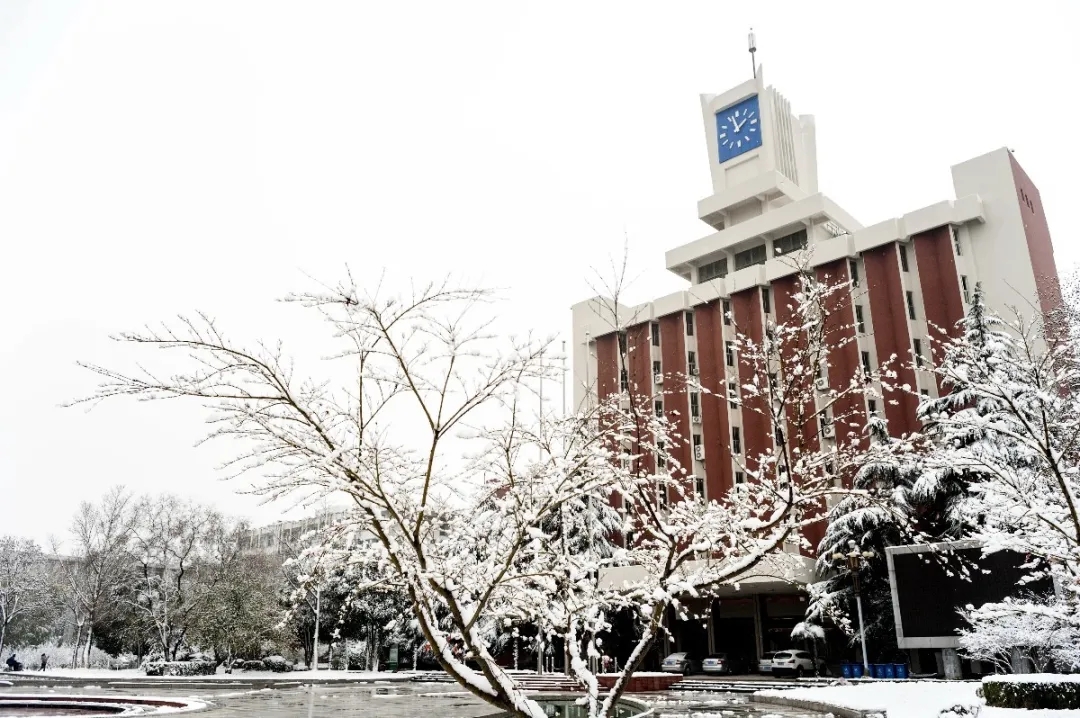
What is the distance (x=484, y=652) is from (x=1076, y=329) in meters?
18.4

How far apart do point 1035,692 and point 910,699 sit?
3933mm

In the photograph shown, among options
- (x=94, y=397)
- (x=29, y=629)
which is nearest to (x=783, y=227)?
(x=94, y=397)

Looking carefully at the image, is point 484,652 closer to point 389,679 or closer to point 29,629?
point 389,679

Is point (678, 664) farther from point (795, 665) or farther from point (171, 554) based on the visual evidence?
point (171, 554)

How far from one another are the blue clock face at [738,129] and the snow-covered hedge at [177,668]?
42.9 metres

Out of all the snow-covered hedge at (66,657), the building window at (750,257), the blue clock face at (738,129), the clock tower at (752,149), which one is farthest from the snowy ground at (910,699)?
the snow-covered hedge at (66,657)

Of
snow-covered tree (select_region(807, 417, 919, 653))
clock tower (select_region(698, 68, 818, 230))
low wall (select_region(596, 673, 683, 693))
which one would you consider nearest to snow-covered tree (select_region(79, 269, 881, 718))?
low wall (select_region(596, 673, 683, 693))

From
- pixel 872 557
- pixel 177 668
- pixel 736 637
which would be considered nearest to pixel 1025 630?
pixel 872 557

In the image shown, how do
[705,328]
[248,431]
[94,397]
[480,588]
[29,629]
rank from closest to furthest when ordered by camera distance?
[94,397], [248,431], [480,588], [705,328], [29,629]

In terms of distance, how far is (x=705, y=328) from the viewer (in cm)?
4316

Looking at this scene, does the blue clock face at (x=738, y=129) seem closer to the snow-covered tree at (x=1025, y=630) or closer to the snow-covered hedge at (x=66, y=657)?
the snow-covered tree at (x=1025, y=630)

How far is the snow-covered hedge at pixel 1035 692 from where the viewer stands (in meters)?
10.6

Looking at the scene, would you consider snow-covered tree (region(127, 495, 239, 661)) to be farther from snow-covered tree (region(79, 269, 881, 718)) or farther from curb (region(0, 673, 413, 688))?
snow-covered tree (region(79, 269, 881, 718))

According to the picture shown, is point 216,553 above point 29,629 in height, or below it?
above
